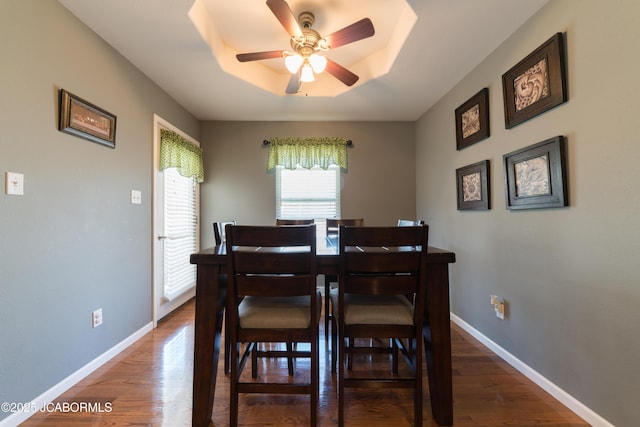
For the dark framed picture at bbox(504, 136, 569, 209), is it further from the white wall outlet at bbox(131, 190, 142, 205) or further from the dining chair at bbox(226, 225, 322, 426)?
the white wall outlet at bbox(131, 190, 142, 205)

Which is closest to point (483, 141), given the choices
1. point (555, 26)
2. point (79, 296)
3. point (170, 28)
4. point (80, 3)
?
point (555, 26)

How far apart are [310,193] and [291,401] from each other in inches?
102

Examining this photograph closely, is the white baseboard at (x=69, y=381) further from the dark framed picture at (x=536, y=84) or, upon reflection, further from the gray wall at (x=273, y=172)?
the dark framed picture at (x=536, y=84)

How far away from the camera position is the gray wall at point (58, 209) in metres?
1.40

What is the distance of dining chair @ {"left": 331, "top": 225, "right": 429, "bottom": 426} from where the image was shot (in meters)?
1.26

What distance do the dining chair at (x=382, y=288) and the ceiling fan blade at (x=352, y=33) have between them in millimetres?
1341

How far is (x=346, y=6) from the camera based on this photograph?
2.02 metres

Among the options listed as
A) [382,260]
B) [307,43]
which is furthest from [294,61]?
[382,260]

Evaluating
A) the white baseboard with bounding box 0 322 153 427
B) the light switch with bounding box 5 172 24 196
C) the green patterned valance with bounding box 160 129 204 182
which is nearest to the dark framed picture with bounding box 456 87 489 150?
the green patterned valance with bounding box 160 129 204 182

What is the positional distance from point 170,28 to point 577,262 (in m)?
3.02

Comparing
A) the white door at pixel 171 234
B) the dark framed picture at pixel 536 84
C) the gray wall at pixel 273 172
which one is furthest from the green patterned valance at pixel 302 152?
the dark framed picture at pixel 536 84

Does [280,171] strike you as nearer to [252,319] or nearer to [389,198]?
[389,198]

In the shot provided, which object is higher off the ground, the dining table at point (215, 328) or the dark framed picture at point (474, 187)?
the dark framed picture at point (474, 187)

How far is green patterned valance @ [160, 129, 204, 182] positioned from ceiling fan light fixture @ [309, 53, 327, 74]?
1.75 m
